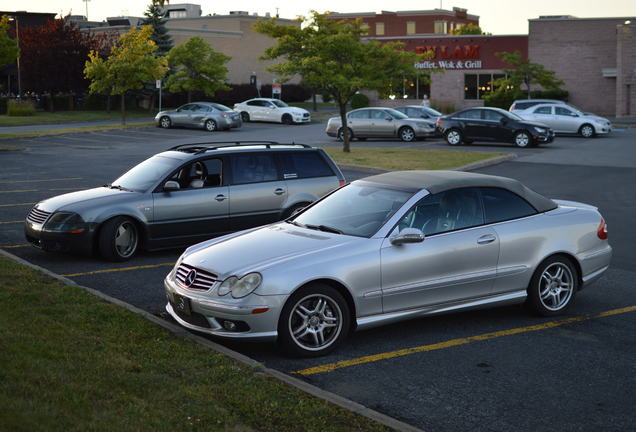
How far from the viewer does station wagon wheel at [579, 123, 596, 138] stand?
36916 mm

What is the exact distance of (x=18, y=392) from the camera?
5.42 meters

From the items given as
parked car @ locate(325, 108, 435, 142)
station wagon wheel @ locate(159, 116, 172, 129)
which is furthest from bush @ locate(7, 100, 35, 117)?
parked car @ locate(325, 108, 435, 142)

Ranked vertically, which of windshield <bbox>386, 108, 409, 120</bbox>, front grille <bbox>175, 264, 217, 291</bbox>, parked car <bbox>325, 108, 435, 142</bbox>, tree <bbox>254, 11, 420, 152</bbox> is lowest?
front grille <bbox>175, 264, 217, 291</bbox>

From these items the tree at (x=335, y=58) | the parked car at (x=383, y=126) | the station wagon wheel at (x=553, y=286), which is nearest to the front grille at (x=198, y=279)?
the station wagon wheel at (x=553, y=286)

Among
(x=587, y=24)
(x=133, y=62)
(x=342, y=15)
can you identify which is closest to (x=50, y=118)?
(x=133, y=62)

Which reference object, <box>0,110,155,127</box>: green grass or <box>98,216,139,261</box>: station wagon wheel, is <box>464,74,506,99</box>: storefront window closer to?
<box>0,110,155,127</box>: green grass

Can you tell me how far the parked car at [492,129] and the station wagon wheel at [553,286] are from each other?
23.7 meters

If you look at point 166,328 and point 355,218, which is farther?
point 355,218

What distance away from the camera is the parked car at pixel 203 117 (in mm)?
43250

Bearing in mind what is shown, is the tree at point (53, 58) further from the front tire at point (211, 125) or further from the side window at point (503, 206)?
the side window at point (503, 206)

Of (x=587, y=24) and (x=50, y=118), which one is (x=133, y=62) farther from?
(x=587, y=24)

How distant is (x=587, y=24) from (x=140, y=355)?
5392 centimetres

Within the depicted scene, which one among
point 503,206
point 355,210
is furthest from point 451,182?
point 355,210

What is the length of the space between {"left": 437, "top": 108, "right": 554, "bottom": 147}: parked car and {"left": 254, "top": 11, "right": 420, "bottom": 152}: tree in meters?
4.06
